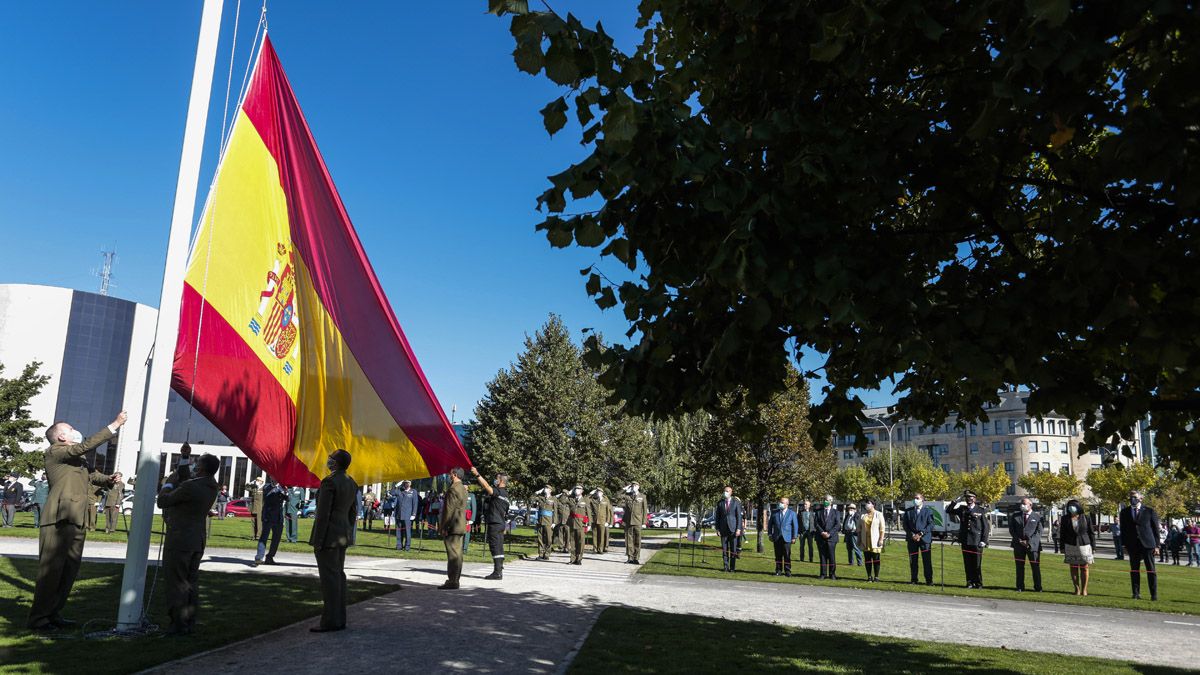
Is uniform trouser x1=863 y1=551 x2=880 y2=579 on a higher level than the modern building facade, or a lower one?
lower

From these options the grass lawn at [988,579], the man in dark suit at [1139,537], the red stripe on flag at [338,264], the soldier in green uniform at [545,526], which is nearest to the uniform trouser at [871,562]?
the grass lawn at [988,579]

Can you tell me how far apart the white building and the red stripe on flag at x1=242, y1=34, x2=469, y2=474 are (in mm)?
83422

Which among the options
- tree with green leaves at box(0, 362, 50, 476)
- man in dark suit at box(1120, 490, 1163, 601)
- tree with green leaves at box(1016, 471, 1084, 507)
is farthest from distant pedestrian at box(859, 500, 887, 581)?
tree with green leaves at box(1016, 471, 1084, 507)

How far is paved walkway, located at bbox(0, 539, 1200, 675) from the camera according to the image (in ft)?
23.8

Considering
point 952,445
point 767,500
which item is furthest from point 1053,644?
point 952,445

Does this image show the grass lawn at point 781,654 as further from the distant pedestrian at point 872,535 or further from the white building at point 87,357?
Answer: the white building at point 87,357

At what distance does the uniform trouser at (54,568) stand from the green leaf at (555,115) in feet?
23.3

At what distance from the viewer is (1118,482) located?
187 feet

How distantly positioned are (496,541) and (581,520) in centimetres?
618

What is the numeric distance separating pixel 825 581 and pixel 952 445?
11137cm

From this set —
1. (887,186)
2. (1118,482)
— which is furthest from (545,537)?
(1118,482)

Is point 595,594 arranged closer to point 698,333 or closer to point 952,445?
point 698,333

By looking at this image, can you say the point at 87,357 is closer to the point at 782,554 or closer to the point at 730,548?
the point at 730,548

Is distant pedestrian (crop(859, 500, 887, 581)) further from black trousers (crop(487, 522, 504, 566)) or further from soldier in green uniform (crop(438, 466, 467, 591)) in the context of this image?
soldier in green uniform (crop(438, 466, 467, 591))
